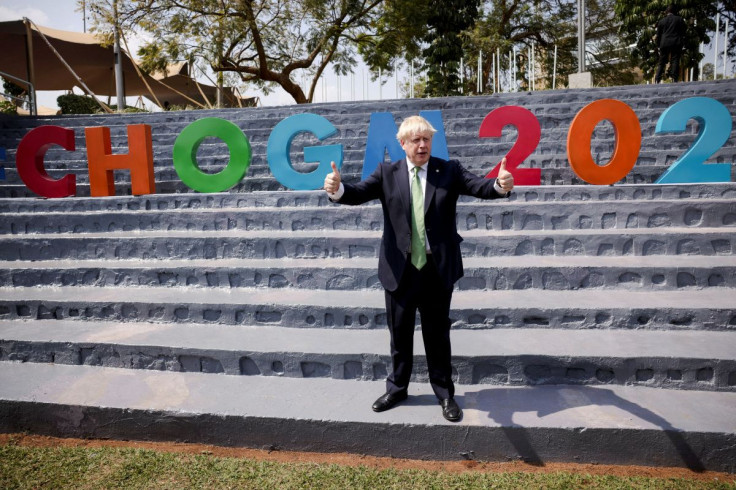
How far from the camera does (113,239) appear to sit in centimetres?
559

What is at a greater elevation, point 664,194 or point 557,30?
point 557,30

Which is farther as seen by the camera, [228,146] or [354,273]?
[228,146]

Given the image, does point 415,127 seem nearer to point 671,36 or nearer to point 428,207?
point 428,207

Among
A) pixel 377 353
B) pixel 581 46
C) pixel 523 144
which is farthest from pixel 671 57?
pixel 377 353

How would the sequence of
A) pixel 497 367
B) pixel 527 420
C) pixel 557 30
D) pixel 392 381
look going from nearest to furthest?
pixel 527 420
pixel 392 381
pixel 497 367
pixel 557 30

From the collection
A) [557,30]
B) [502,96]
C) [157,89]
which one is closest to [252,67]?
[157,89]

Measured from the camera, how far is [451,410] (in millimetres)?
2904

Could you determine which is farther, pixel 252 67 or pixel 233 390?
pixel 252 67

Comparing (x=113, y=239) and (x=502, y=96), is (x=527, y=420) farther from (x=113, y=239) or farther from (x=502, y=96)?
(x=502, y=96)

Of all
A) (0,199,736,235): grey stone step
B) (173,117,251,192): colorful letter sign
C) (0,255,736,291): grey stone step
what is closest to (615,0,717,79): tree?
(0,199,736,235): grey stone step

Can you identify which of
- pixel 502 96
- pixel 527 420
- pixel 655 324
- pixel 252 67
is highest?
pixel 252 67

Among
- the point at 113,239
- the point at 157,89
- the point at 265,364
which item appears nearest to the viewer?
the point at 265,364

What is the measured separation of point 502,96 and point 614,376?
7.15m

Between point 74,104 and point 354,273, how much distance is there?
18237 millimetres
